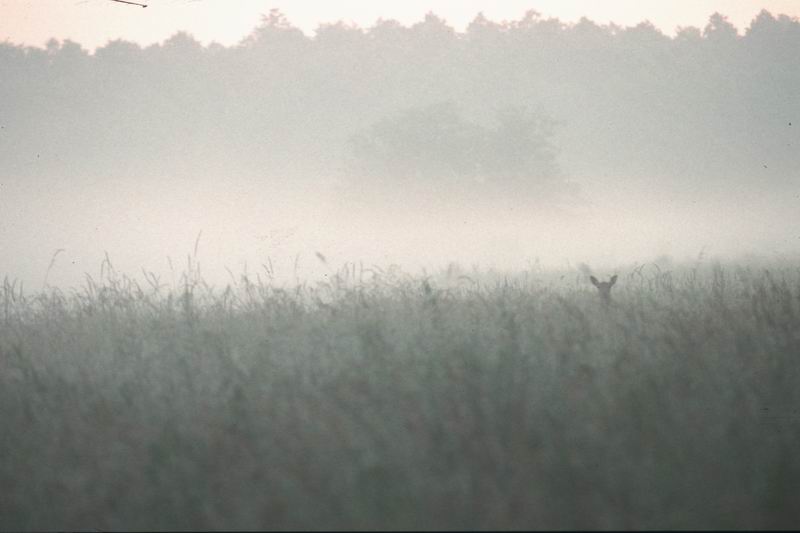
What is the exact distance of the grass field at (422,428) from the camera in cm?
262

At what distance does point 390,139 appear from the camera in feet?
89.1

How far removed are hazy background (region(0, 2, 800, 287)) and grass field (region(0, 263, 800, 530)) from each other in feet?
69.4

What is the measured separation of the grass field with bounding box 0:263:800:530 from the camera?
8.58 ft

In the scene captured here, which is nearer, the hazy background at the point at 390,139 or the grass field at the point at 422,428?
the grass field at the point at 422,428

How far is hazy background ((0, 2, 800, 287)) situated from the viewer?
26.8 m

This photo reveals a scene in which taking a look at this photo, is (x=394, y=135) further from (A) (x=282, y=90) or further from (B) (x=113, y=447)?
(B) (x=113, y=447)

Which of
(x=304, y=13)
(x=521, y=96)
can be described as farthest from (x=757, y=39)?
(x=304, y=13)

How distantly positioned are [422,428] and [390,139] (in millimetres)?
24556

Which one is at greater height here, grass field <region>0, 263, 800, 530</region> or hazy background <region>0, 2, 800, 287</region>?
hazy background <region>0, 2, 800, 287</region>

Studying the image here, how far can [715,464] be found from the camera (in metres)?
2.81

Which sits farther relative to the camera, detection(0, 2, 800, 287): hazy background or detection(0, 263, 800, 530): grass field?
detection(0, 2, 800, 287): hazy background

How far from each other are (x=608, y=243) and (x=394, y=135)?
8.24 metres

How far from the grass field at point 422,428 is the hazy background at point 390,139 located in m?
21.1

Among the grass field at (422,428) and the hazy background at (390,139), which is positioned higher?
the hazy background at (390,139)
